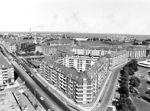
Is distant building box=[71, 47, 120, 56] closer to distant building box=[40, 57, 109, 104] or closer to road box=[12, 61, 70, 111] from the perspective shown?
distant building box=[40, 57, 109, 104]

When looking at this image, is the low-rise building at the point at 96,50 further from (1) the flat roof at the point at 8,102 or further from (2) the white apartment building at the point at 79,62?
(1) the flat roof at the point at 8,102

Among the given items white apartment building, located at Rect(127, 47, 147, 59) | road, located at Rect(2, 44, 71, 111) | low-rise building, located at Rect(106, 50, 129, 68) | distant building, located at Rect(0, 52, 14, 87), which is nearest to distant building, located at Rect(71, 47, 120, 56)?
low-rise building, located at Rect(106, 50, 129, 68)

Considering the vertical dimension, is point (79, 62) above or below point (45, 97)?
above

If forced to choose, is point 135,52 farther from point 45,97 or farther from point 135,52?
point 45,97

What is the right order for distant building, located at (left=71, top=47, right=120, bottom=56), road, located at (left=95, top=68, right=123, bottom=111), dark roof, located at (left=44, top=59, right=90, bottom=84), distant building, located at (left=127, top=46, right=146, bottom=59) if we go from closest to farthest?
road, located at (left=95, top=68, right=123, bottom=111), dark roof, located at (left=44, top=59, right=90, bottom=84), distant building, located at (left=71, top=47, right=120, bottom=56), distant building, located at (left=127, top=46, right=146, bottom=59)

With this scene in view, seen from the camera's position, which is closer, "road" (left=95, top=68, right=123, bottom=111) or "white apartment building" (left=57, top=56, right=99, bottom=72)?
"road" (left=95, top=68, right=123, bottom=111)

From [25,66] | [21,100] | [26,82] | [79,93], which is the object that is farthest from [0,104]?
[25,66]

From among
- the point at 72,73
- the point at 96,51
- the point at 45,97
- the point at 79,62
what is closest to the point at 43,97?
the point at 45,97

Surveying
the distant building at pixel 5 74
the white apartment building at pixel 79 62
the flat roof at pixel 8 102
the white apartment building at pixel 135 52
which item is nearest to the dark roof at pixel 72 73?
the distant building at pixel 5 74

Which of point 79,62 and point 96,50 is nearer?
point 79,62
